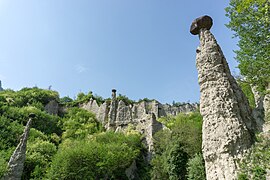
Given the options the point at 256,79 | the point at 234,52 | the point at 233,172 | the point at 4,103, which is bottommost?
the point at 233,172

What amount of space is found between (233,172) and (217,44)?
5142 mm

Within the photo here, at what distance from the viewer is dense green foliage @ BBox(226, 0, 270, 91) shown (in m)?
13.4

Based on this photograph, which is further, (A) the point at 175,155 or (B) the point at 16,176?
(A) the point at 175,155

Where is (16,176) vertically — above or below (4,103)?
below

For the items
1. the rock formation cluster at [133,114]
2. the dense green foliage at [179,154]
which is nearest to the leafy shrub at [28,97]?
the rock formation cluster at [133,114]

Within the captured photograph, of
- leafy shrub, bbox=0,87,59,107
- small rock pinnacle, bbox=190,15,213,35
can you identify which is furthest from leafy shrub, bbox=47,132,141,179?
leafy shrub, bbox=0,87,59,107

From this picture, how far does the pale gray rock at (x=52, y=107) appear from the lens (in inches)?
1748

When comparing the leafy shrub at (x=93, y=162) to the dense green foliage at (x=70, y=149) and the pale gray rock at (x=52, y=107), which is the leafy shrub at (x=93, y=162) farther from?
the pale gray rock at (x=52, y=107)

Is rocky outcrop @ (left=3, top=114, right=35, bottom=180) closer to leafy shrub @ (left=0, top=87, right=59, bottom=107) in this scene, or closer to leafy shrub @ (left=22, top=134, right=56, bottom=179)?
leafy shrub @ (left=22, top=134, right=56, bottom=179)

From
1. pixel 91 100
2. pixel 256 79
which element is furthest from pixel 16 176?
pixel 91 100

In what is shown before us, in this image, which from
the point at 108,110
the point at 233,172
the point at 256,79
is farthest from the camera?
the point at 108,110

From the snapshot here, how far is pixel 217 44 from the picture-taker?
998 cm

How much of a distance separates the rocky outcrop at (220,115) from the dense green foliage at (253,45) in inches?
200

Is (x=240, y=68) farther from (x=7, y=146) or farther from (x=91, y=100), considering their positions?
(x=91, y=100)
